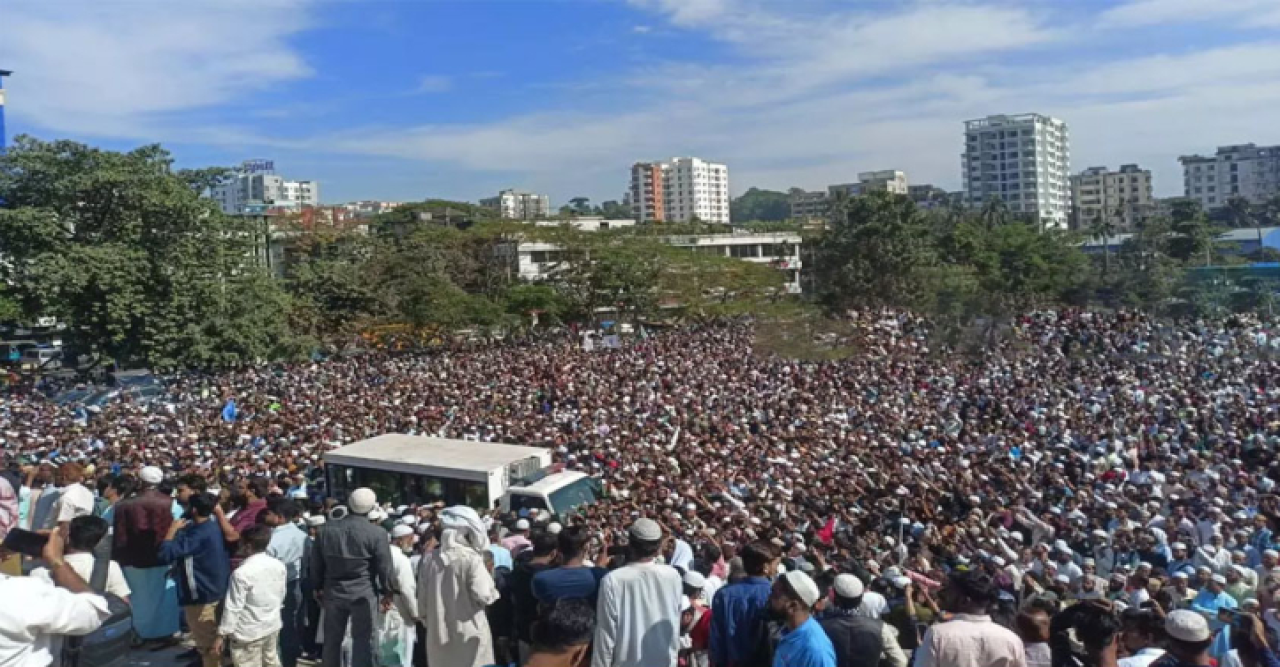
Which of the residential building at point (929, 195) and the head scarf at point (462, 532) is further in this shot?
the residential building at point (929, 195)

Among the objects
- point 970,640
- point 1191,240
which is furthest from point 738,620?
point 1191,240

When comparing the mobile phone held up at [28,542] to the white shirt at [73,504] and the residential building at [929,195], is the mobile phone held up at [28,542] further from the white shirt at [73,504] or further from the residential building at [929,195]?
the residential building at [929,195]

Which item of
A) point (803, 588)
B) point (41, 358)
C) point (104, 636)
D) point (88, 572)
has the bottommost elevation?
point (41, 358)

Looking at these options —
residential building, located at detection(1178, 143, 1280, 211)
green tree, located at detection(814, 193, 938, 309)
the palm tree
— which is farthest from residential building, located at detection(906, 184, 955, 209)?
green tree, located at detection(814, 193, 938, 309)

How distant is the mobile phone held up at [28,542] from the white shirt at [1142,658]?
4.20 metres

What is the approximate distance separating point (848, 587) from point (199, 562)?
297 centimetres

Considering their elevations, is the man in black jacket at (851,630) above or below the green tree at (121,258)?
below

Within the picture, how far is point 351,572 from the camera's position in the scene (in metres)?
4.39

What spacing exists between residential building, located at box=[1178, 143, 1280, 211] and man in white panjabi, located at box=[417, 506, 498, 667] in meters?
114

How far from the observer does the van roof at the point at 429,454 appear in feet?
34.6

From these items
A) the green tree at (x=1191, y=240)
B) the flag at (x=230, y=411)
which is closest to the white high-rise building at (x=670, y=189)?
the green tree at (x=1191, y=240)

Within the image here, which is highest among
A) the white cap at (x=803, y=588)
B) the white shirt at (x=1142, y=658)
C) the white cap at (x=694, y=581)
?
the white cap at (x=803, y=588)

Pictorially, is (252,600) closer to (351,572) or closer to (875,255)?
(351,572)

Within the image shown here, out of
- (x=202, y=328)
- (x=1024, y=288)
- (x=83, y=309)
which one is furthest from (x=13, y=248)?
(x=1024, y=288)
